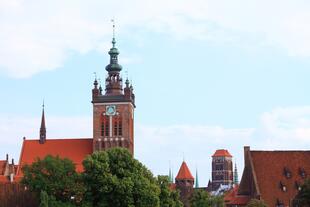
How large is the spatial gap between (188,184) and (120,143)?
48.8m

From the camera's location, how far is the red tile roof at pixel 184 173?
164 metres

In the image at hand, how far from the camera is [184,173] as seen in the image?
164250 mm

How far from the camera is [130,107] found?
119 meters

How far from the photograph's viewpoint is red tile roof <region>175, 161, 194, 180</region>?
536ft

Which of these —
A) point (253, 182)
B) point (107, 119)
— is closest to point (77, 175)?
point (253, 182)

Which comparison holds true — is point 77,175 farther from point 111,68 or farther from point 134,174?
point 111,68

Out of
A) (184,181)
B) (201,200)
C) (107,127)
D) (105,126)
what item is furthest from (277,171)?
(184,181)

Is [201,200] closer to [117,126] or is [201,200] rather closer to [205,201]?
[205,201]

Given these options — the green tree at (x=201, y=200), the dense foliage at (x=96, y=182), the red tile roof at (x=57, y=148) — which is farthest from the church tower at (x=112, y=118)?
the dense foliage at (x=96, y=182)

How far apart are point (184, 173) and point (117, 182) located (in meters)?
87.3

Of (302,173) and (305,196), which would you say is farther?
(302,173)

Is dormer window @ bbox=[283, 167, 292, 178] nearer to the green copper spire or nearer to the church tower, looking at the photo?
the church tower

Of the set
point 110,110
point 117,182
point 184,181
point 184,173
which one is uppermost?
point 110,110

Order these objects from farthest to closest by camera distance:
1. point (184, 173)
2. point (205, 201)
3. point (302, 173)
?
point (184, 173) < point (205, 201) < point (302, 173)
